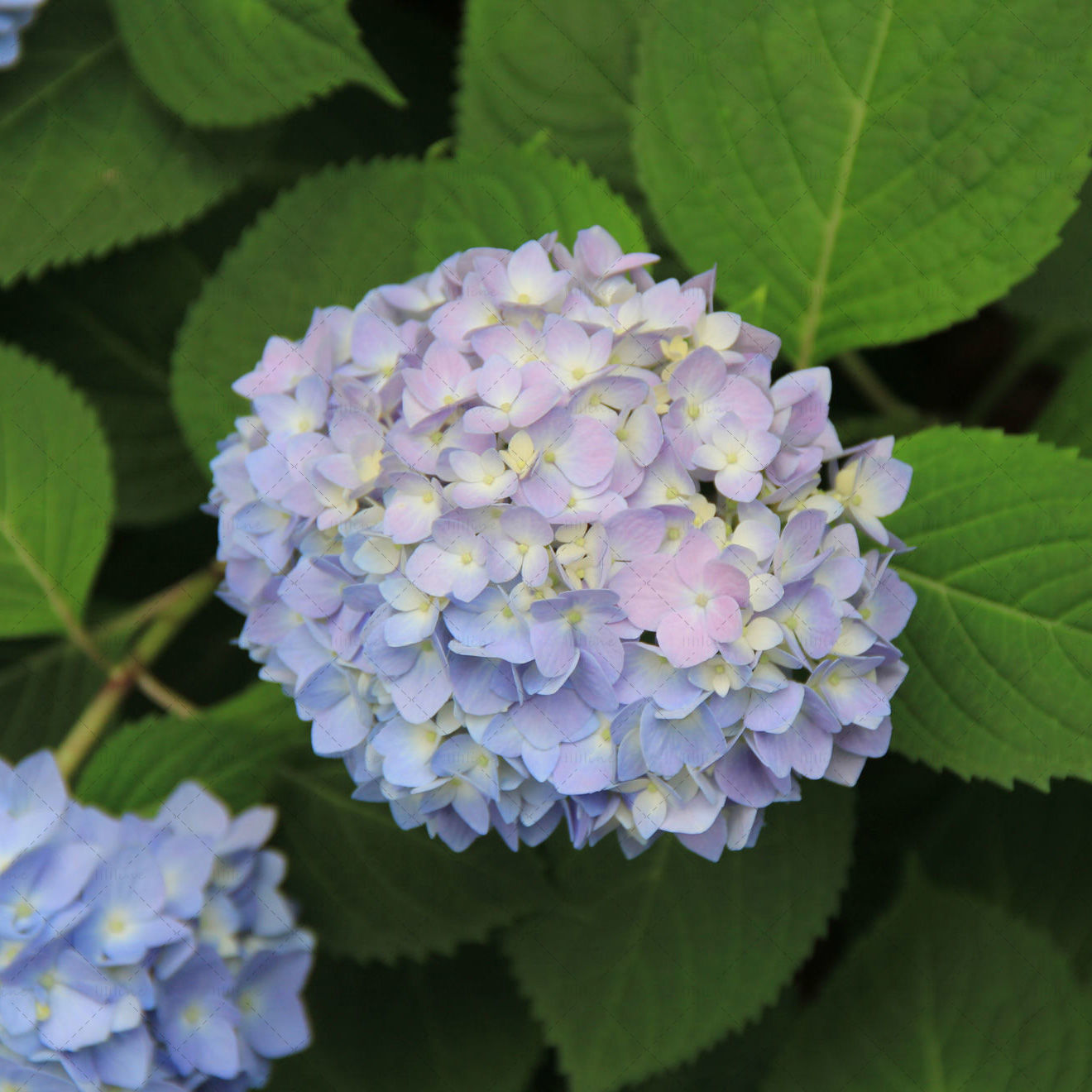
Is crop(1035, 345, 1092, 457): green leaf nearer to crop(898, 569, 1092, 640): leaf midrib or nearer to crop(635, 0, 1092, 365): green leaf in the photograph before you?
crop(635, 0, 1092, 365): green leaf

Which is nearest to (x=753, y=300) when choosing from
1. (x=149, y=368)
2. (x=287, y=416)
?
(x=287, y=416)

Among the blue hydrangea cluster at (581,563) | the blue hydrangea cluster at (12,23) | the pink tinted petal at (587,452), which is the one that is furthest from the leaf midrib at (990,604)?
the blue hydrangea cluster at (12,23)

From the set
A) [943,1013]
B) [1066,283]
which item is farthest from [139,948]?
[1066,283]

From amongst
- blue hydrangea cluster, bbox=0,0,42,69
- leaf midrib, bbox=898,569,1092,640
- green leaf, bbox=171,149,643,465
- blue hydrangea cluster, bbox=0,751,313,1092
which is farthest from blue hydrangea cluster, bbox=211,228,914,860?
blue hydrangea cluster, bbox=0,0,42,69

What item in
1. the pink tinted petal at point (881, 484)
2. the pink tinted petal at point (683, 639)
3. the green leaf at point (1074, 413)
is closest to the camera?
the pink tinted petal at point (683, 639)

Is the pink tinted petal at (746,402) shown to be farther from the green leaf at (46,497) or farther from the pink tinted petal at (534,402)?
the green leaf at (46,497)

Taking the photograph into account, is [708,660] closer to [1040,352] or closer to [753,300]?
[753,300]
